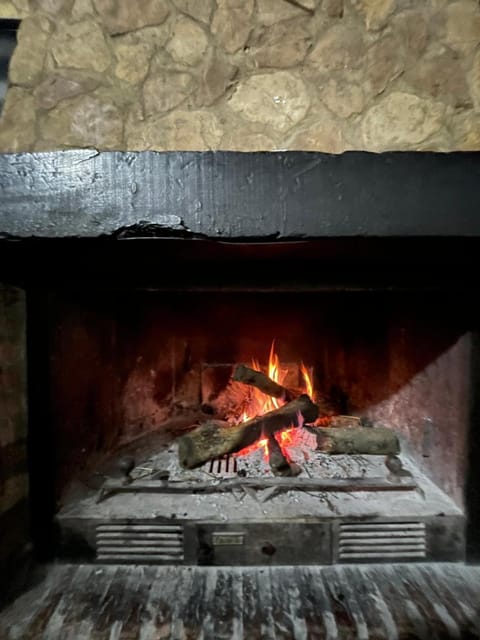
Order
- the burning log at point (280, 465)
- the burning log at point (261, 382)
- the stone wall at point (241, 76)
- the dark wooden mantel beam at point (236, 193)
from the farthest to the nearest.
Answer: the burning log at point (261, 382)
the burning log at point (280, 465)
the stone wall at point (241, 76)
the dark wooden mantel beam at point (236, 193)

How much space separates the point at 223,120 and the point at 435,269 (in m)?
0.56

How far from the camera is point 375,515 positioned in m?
0.97

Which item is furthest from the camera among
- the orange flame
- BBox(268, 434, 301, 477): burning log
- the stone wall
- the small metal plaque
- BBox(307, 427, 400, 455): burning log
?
the orange flame

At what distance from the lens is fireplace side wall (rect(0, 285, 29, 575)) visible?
2.86 feet

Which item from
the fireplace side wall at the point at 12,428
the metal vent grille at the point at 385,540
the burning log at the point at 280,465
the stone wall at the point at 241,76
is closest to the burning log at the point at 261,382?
the burning log at the point at 280,465

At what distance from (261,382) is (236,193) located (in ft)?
2.82

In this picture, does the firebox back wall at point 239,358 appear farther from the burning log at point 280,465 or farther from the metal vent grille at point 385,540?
the burning log at point 280,465

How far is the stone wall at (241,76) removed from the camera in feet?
2.58

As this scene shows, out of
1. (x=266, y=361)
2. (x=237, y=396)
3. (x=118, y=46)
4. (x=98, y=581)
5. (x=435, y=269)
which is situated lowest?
(x=98, y=581)

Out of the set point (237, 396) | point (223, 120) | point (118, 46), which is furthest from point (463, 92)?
point (237, 396)

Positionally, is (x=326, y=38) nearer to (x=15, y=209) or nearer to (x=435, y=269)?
(x=435, y=269)

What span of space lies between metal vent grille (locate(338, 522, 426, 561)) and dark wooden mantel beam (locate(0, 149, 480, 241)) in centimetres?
72

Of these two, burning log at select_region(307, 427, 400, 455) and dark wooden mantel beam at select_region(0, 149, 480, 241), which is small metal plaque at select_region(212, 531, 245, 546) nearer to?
burning log at select_region(307, 427, 400, 455)

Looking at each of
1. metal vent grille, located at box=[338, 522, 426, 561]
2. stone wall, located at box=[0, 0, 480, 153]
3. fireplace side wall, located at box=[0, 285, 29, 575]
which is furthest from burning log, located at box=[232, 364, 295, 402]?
stone wall, located at box=[0, 0, 480, 153]
